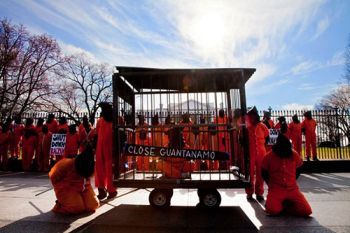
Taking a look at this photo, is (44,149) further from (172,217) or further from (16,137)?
(172,217)

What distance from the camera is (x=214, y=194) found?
5379 mm

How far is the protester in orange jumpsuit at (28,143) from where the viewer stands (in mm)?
12680

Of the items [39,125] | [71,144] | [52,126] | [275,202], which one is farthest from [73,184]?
[39,125]

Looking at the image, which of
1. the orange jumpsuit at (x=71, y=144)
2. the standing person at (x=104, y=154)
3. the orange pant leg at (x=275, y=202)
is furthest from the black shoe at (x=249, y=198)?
the orange jumpsuit at (x=71, y=144)

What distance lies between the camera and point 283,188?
4992 mm

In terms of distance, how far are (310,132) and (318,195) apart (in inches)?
260

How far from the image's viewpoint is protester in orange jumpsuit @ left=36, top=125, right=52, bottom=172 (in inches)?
487

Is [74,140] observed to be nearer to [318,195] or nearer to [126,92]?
[126,92]

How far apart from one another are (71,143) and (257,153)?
757 cm

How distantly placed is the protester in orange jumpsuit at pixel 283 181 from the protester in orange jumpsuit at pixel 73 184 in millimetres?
2988

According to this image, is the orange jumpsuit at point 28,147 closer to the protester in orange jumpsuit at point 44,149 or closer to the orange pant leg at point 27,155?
the orange pant leg at point 27,155

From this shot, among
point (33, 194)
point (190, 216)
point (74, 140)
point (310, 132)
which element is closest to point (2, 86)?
point (74, 140)

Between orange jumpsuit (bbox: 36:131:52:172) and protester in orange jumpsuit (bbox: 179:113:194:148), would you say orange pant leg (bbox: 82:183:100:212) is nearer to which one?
protester in orange jumpsuit (bbox: 179:113:194:148)

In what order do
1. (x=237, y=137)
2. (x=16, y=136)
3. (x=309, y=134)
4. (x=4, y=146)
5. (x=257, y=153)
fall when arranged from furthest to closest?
(x=16, y=136) → (x=4, y=146) → (x=309, y=134) → (x=257, y=153) → (x=237, y=137)
